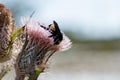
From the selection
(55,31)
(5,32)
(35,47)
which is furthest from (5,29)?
(55,31)

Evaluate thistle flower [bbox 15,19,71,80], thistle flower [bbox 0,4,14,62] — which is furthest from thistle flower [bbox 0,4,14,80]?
thistle flower [bbox 15,19,71,80]

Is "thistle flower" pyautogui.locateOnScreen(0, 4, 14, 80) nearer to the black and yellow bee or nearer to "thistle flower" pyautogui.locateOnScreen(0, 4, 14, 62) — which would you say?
"thistle flower" pyautogui.locateOnScreen(0, 4, 14, 62)

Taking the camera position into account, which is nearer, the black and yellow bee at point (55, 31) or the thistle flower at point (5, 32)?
the thistle flower at point (5, 32)

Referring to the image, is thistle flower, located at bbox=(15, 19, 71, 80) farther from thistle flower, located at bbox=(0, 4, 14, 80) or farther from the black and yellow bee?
thistle flower, located at bbox=(0, 4, 14, 80)

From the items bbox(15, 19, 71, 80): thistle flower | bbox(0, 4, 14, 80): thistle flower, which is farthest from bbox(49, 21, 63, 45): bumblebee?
bbox(0, 4, 14, 80): thistle flower

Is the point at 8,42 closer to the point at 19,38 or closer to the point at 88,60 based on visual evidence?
the point at 19,38

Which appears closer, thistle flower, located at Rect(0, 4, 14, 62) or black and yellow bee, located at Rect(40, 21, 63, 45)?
thistle flower, located at Rect(0, 4, 14, 62)

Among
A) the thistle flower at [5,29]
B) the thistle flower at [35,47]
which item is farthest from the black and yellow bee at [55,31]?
the thistle flower at [5,29]

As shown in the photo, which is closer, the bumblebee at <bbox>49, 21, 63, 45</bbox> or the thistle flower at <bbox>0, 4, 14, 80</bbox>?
the thistle flower at <bbox>0, 4, 14, 80</bbox>

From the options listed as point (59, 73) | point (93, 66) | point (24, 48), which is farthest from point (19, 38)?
point (93, 66)

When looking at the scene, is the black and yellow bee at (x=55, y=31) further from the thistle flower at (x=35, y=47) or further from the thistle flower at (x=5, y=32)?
the thistle flower at (x=5, y=32)
